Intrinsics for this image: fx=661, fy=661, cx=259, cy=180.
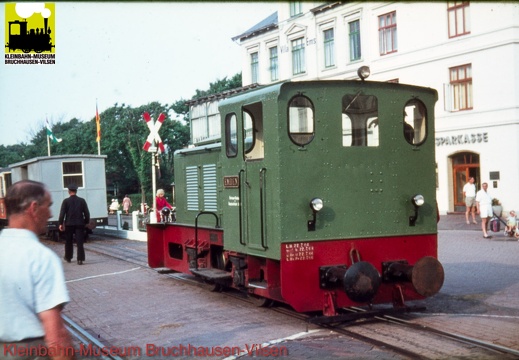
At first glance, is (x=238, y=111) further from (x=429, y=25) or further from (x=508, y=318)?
(x=429, y=25)

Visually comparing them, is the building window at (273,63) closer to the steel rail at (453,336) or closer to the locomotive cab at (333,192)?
the locomotive cab at (333,192)

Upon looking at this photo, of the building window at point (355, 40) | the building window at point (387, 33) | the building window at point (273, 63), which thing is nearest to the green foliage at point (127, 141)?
the building window at point (273, 63)

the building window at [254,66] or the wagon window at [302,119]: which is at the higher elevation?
the building window at [254,66]

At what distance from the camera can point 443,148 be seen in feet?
104

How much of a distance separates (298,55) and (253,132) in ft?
91.9

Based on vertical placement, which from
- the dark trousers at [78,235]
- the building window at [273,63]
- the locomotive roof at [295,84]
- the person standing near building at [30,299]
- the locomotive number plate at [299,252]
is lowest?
the dark trousers at [78,235]

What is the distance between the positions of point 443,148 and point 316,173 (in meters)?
24.8

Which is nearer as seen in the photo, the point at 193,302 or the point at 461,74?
the point at 193,302

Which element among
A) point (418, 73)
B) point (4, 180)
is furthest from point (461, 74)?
point (4, 180)

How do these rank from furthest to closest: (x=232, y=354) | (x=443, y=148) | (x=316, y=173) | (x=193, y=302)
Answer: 1. (x=443, y=148)
2. (x=193, y=302)
3. (x=316, y=173)
4. (x=232, y=354)

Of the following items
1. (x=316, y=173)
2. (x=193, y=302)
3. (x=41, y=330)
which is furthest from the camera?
(x=193, y=302)

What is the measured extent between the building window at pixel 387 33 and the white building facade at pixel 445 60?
48 mm

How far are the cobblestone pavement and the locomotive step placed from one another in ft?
1.31

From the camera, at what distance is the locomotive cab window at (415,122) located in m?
8.99
